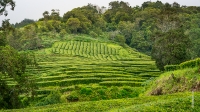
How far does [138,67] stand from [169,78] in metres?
24.6

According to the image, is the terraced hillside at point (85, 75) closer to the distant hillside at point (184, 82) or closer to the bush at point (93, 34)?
the distant hillside at point (184, 82)

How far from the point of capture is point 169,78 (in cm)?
2297

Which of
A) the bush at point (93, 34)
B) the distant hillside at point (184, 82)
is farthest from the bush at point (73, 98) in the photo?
the bush at point (93, 34)

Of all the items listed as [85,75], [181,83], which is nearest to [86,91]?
[85,75]

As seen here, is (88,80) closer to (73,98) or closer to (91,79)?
(91,79)

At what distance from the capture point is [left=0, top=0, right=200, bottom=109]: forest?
1977 centimetres

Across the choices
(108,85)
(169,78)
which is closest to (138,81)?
(108,85)

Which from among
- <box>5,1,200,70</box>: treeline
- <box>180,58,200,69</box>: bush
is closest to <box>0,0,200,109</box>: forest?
<box>5,1,200,70</box>: treeline

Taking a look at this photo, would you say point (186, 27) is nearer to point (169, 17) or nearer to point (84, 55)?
point (169, 17)

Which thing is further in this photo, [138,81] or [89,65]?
[89,65]

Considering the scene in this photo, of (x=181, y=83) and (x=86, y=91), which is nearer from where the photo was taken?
(x=181, y=83)

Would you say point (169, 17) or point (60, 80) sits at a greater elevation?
point (169, 17)

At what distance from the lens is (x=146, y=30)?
8788 centimetres

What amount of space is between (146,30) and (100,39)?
1631cm
